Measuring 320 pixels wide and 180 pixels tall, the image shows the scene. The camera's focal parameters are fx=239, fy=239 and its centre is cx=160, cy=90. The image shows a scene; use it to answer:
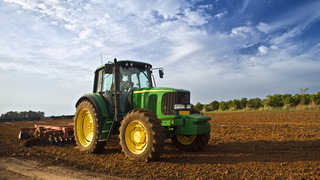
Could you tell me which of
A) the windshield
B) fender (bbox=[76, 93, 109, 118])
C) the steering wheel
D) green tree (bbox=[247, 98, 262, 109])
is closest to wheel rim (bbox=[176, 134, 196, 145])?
the windshield

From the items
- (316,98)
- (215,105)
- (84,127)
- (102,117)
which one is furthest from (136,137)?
(215,105)

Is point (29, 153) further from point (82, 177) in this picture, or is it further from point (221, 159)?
point (221, 159)

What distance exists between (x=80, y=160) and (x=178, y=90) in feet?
9.67

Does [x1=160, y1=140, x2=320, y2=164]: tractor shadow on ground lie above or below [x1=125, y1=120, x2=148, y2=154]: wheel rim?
below

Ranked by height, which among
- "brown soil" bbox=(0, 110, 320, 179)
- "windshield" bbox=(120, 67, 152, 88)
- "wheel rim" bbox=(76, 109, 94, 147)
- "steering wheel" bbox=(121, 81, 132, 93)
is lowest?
"brown soil" bbox=(0, 110, 320, 179)

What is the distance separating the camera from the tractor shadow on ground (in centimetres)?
543

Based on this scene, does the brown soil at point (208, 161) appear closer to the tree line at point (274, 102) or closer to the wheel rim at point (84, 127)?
the wheel rim at point (84, 127)

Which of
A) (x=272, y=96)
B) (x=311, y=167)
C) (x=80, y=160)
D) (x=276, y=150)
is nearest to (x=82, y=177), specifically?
(x=80, y=160)

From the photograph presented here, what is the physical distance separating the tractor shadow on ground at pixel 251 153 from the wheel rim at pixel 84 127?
2452 mm

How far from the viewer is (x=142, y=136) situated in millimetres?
5582

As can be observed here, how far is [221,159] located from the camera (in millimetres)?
5516

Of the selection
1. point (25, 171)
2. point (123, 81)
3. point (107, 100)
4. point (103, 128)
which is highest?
point (123, 81)

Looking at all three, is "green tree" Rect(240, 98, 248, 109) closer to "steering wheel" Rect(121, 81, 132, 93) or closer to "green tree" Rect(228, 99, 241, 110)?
"green tree" Rect(228, 99, 241, 110)

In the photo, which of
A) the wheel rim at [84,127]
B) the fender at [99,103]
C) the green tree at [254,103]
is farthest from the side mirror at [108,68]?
the green tree at [254,103]
